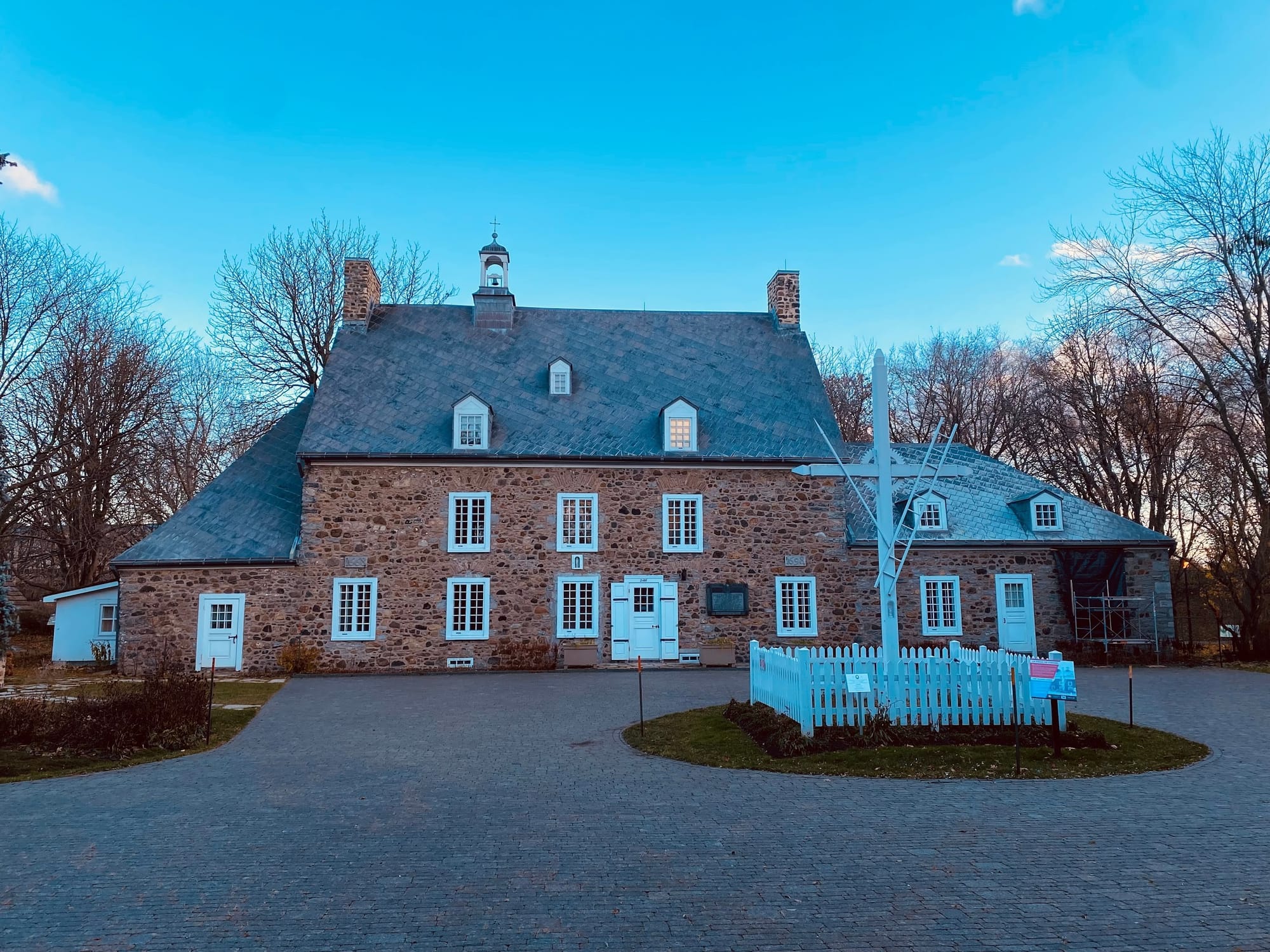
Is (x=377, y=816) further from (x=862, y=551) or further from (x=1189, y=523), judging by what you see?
(x=1189, y=523)

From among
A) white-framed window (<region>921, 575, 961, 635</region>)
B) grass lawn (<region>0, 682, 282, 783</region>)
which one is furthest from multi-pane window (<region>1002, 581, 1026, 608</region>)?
grass lawn (<region>0, 682, 282, 783</region>)

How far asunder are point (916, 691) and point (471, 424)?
1479 centimetres

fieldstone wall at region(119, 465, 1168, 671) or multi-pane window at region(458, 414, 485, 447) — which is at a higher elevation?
multi-pane window at region(458, 414, 485, 447)

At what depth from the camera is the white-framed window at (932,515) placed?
82.1 feet

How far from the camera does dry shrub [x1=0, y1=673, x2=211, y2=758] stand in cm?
1160

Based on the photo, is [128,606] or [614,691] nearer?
[614,691]

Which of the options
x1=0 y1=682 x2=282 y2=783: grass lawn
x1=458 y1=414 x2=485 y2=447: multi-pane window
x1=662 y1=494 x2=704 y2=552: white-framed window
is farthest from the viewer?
x1=662 y1=494 x2=704 y2=552: white-framed window

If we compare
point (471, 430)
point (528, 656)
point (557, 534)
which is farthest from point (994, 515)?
point (471, 430)

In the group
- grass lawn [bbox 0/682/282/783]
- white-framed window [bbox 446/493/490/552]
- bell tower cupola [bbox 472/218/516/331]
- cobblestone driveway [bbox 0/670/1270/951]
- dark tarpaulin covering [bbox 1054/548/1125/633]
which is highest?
bell tower cupola [bbox 472/218/516/331]

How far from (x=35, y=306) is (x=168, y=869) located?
2461cm

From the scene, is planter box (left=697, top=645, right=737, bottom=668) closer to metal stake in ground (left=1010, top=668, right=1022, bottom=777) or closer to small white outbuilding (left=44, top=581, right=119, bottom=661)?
metal stake in ground (left=1010, top=668, right=1022, bottom=777)

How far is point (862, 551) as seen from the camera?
80.2 ft

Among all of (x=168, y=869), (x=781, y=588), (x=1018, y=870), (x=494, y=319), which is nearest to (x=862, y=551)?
(x=781, y=588)

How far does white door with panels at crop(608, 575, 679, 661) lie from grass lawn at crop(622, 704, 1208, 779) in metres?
10.8
